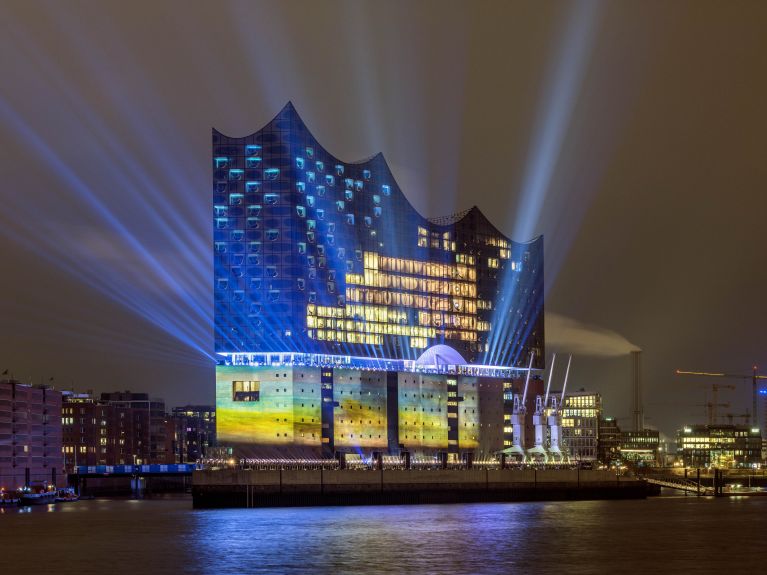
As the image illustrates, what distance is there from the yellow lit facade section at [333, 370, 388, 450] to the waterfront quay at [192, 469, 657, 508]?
49.3 ft

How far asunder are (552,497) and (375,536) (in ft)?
251

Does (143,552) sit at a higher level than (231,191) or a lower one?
lower

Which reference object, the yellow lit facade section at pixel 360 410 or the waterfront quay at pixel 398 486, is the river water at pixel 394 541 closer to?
the waterfront quay at pixel 398 486

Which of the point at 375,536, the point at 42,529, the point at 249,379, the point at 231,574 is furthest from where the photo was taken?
the point at 249,379

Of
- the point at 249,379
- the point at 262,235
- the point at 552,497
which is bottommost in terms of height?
the point at 552,497

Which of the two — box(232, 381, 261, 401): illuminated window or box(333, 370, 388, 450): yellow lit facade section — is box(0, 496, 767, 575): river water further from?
box(333, 370, 388, 450): yellow lit facade section

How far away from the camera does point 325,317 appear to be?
196625mm

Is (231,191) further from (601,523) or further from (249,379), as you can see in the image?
(601,523)

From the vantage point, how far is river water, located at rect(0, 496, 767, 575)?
316 feet

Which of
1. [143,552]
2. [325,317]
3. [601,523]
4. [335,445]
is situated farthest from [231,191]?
[143,552]

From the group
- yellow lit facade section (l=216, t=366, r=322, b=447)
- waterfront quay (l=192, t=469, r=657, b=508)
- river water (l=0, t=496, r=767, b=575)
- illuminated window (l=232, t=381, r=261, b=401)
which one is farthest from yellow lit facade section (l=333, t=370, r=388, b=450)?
river water (l=0, t=496, r=767, b=575)

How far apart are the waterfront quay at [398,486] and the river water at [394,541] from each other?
3.49 meters

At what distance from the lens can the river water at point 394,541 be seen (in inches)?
3787

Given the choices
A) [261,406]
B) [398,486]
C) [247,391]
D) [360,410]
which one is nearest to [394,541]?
[398,486]
